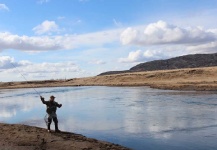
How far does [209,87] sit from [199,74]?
24.7 m

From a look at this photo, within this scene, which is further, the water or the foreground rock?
the water

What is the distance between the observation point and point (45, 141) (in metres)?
15.2

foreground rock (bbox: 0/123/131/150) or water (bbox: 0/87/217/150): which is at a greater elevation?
foreground rock (bbox: 0/123/131/150)

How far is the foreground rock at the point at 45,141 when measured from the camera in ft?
47.0

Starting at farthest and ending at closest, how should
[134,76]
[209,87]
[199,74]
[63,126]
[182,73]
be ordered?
[134,76]
[182,73]
[199,74]
[209,87]
[63,126]

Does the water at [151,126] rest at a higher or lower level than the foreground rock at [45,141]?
lower

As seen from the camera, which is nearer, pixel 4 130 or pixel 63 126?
pixel 4 130

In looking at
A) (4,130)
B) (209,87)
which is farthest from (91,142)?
(209,87)

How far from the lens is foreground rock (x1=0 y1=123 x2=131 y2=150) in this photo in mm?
14336

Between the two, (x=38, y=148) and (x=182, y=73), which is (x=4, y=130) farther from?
(x=182, y=73)

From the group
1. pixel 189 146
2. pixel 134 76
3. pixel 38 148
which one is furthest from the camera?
pixel 134 76

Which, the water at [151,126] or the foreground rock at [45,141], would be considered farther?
the water at [151,126]

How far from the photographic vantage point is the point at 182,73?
253ft

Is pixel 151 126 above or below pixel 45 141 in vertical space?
below
